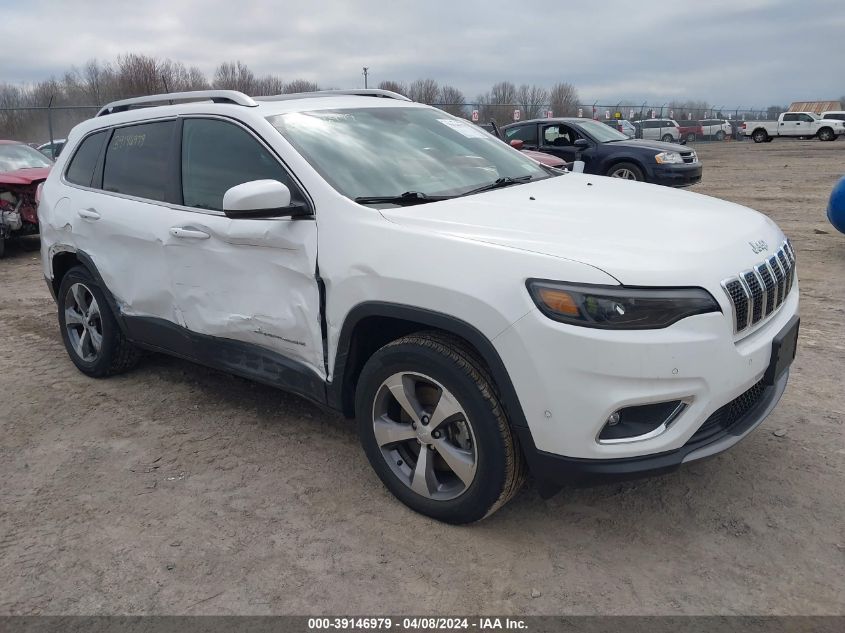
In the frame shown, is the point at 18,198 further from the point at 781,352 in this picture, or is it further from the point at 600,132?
the point at 600,132

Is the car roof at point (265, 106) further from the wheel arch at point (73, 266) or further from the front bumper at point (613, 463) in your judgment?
the front bumper at point (613, 463)

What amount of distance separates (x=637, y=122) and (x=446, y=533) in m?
38.6

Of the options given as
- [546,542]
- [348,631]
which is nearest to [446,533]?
[546,542]

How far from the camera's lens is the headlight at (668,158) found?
12.6 metres

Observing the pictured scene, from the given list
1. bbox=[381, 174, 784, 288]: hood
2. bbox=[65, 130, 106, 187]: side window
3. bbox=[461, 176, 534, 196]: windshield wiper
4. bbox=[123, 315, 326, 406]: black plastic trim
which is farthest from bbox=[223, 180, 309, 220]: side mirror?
bbox=[65, 130, 106, 187]: side window

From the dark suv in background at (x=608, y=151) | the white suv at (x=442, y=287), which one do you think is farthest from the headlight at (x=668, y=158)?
the white suv at (x=442, y=287)

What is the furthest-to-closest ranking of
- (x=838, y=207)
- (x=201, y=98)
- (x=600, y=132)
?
(x=600, y=132), (x=838, y=207), (x=201, y=98)

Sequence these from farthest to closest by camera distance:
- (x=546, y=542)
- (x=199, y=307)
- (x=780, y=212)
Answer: (x=780, y=212), (x=199, y=307), (x=546, y=542)

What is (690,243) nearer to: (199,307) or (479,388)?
(479,388)

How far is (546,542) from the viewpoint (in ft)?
9.53

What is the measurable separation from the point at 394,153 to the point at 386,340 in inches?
38.2

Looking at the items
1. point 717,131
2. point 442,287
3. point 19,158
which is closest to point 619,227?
point 442,287

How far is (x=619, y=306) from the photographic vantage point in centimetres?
242

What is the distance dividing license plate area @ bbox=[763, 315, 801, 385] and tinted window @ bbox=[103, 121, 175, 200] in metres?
3.21
